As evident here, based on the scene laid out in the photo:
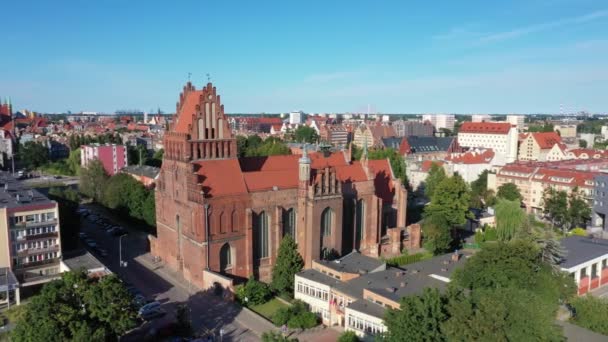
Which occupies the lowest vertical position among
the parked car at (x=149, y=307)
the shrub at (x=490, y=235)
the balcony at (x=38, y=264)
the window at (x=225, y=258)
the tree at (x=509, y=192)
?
the parked car at (x=149, y=307)

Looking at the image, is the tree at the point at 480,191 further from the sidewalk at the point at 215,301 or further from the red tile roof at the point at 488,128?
the sidewalk at the point at 215,301

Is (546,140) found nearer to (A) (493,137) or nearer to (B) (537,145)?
(B) (537,145)

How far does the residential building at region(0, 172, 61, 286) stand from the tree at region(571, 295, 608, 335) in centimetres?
5730

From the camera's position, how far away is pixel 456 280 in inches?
1897

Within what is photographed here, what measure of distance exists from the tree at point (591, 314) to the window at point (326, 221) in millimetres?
27884

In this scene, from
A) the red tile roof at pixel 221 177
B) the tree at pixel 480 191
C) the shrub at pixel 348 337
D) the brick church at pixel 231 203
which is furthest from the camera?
the tree at pixel 480 191

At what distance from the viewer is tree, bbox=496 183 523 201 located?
9562 cm

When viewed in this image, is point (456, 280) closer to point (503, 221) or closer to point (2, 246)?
point (503, 221)

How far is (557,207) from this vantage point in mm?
83500

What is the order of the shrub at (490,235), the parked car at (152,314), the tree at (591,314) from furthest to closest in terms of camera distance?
the shrub at (490,235), the parked car at (152,314), the tree at (591,314)

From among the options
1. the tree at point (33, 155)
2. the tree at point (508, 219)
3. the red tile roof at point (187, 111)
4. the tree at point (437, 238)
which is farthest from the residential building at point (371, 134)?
the red tile roof at point (187, 111)

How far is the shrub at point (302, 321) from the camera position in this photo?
A: 45.6 metres

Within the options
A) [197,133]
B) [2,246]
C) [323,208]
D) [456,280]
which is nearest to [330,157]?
[323,208]

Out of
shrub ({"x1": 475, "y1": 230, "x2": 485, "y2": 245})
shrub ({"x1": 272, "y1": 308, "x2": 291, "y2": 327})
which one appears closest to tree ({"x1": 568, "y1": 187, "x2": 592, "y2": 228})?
shrub ({"x1": 475, "y1": 230, "x2": 485, "y2": 245})
